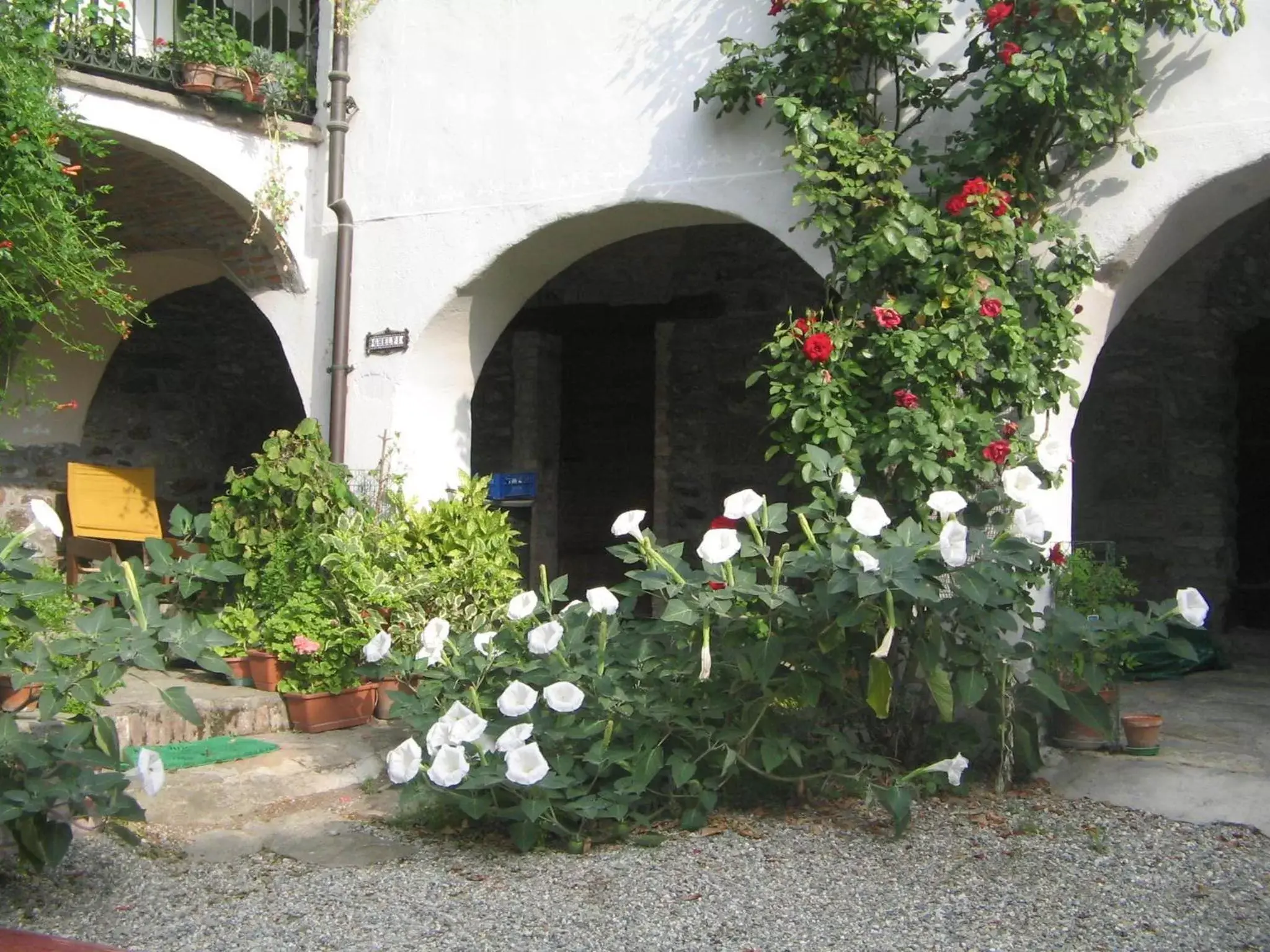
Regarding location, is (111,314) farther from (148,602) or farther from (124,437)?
(148,602)

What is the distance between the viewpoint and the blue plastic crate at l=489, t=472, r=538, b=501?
21.9 ft

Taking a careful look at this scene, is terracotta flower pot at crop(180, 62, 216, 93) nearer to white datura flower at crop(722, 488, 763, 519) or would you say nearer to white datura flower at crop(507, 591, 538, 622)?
white datura flower at crop(507, 591, 538, 622)

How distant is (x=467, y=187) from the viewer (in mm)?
5973

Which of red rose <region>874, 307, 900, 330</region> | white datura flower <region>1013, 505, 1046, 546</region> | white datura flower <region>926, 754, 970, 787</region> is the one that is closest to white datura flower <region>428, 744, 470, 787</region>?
white datura flower <region>926, 754, 970, 787</region>

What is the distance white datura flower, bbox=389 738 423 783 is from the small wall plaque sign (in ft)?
8.86

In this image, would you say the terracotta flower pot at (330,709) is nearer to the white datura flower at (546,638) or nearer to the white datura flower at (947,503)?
the white datura flower at (546,638)

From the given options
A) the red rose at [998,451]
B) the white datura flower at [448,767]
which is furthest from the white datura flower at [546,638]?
the red rose at [998,451]

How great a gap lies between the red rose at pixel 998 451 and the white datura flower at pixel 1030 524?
0.37 metres

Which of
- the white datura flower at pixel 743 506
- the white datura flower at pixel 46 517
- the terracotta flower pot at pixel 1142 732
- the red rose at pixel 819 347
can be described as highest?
the red rose at pixel 819 347

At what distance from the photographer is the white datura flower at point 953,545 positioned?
3613 millimetres

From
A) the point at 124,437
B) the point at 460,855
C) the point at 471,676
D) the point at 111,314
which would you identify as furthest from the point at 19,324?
the point at 460,855

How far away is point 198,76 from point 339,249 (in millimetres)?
983

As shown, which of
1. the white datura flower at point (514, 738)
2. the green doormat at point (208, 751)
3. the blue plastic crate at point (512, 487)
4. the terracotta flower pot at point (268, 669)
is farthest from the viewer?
the blue plastic crate at point (512, 487)

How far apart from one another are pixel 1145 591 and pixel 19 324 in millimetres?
6234
